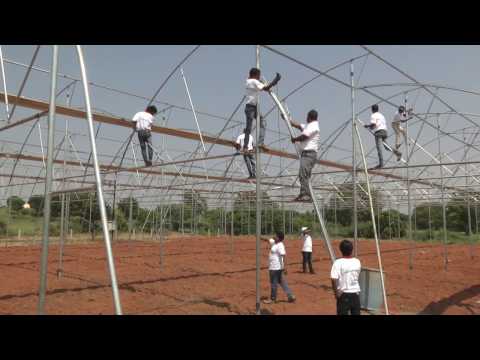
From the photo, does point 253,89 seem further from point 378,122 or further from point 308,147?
point 378,122

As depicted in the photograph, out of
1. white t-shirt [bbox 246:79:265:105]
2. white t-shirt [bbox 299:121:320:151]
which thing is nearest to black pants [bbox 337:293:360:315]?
white t-shirt [bbox 299:121:320:151]

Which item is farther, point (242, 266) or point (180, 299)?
point (242, 266)

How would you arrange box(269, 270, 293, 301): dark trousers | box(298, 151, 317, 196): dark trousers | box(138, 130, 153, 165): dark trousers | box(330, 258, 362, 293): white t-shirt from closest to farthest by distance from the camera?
box(330, 258, 362, 293): white t-shirt
box(298, 151, 317, 196): dark trousers
box(269, 270, 293, 301): dark trousers
box(138, 130, 153, 165): dark trousers

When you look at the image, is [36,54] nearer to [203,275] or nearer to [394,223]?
[203,275]

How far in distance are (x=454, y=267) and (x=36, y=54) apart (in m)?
14.0

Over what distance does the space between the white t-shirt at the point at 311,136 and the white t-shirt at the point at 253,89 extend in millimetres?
1083

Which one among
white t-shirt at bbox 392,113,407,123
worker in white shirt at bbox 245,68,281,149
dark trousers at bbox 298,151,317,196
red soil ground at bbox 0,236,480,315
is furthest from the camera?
white t-shirt at bbox 392,113,407,123

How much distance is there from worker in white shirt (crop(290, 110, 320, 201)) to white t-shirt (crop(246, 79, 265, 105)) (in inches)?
40.1

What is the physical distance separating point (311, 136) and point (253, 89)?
1.38 metres

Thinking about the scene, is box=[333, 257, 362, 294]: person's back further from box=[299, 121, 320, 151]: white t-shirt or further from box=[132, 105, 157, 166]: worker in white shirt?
box=[132, 105, 157, 166]: worker in white shirt

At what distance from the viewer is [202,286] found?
10109 millimetres

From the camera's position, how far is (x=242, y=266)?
Answer: 45.6ft

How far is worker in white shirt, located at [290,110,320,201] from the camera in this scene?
6.36 meters
